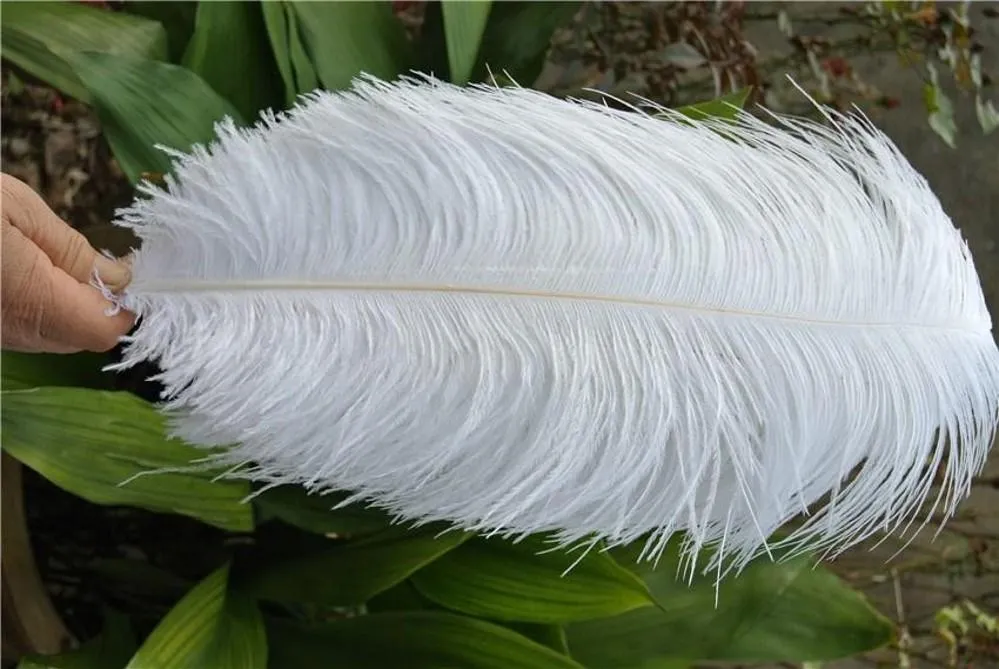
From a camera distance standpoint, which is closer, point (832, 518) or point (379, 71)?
point (832, 518)

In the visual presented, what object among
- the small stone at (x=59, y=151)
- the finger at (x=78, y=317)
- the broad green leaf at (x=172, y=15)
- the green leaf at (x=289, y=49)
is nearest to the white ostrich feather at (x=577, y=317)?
the finger at (x=78, y=317)

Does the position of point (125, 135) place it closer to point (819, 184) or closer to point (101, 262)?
point (101, 262)

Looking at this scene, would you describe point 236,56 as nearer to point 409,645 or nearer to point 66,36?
point 66,36

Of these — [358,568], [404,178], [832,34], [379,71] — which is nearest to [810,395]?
[404,178]

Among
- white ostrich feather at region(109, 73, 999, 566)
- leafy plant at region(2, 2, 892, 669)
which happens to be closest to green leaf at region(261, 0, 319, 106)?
leafy plant at region(2, 2, 892, 669)

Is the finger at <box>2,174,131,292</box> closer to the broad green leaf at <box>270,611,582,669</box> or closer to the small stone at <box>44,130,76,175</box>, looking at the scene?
the broad green leaf at <box>270,611,582,669</box>

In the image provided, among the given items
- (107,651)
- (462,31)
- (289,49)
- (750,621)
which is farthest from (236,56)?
(750,621)
